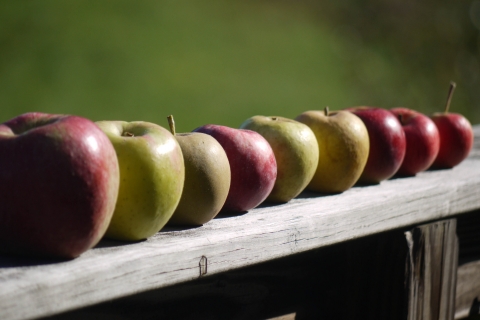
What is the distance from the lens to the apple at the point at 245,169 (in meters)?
1.28

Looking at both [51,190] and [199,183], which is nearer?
[51,190]

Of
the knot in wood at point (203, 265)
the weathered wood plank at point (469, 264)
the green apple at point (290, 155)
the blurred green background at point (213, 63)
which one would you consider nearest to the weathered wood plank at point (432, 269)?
the weathered wood plank at point (469, 264)

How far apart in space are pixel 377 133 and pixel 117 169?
1018 mm

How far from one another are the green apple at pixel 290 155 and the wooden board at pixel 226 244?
44mm

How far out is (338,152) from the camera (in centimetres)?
155

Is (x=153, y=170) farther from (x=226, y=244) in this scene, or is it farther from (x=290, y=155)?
(x=290, y=155)

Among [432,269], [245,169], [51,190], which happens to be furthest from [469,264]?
[51,190]

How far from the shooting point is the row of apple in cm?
83

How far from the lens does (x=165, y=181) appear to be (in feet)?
3.28

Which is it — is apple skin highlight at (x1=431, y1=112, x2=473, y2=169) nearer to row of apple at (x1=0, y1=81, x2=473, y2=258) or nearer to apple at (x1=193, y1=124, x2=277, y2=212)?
row of apple at (x1=0, y1=81, x2=473, y2=258)

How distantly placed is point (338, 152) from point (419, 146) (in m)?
0.43

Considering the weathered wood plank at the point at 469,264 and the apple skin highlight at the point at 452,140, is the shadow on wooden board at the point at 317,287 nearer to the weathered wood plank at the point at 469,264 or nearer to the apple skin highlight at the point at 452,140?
the weathered wood plank at the point at 469,264

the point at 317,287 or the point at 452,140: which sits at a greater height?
the point at 452,140

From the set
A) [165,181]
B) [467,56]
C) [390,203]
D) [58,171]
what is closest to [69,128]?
[58,171]
